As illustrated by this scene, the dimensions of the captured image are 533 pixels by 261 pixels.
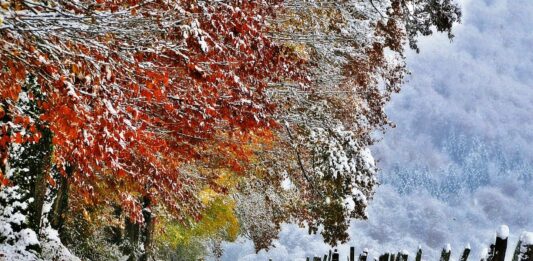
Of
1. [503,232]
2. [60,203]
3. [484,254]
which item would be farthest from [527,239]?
[60,203]

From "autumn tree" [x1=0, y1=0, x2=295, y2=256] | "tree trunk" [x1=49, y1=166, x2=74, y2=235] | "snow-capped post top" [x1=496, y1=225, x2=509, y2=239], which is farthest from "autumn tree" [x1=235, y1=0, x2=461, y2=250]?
"snow-capped post top" [x1=496, y1=225, x2=509, y2=239]

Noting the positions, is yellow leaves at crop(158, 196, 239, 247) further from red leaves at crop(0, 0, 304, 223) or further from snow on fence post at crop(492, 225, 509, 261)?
snow on fence post at crop(492, 225, 509, 261)

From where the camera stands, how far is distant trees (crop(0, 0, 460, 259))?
17.9 ft

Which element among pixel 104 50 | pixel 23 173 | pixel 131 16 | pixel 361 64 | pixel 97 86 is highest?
pixel 361 64

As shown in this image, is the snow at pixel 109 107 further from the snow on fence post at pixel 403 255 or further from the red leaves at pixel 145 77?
the snow on fence post at pixel 403 255

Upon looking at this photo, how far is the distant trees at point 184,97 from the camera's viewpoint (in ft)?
17.9

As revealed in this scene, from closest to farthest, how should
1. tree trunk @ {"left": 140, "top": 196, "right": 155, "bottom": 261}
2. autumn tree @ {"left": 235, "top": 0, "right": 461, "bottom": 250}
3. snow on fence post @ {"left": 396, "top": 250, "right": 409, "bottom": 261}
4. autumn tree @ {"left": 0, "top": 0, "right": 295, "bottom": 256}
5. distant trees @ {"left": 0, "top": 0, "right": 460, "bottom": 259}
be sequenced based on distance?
autumn tree @ {"left": 0, "top": 0, "right": 295, "bottom": 256}, distant trees @ {"left": 0, "top": 0, "right": 460, "bottom": 259}, snow on fence post @ {"left": 396, "top": 250, "right": 409, "bottom": 261}, autumn tree @ {"left": 235, "top": 0, "right": 461, "bottom": 250}, tree trunk @ {"left": 140, "top": 196, "right": 155, "bottom": 261}

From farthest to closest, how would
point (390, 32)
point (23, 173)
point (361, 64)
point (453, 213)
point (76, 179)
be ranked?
point (453, 213), point (361, 64), point (390, 32), point (76, 179), point (23, 173)

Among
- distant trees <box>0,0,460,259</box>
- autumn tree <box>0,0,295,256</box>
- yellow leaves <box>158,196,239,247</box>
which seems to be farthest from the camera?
yellow leaves <box>158,196,239,247</box>

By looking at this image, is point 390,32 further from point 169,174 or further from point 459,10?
point 169,174

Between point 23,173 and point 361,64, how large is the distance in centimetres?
870

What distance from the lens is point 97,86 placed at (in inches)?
209

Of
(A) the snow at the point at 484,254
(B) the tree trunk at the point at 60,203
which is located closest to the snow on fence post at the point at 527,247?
(A) the snow at the point at 484,254

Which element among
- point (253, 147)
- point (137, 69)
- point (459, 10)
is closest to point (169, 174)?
point (253, 147)
